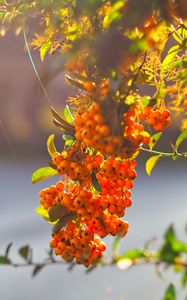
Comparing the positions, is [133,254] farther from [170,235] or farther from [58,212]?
[58,212]

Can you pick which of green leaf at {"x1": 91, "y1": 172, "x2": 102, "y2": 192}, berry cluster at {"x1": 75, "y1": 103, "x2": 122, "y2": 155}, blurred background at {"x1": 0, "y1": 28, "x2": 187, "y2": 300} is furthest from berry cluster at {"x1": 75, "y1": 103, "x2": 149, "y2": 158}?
blurred background at {"x1": 0, "y1": 28, "x2": 187, "y2": 300}

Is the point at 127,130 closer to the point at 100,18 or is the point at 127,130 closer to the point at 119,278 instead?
the point at 100,18

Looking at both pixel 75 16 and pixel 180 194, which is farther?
pixel 180 194

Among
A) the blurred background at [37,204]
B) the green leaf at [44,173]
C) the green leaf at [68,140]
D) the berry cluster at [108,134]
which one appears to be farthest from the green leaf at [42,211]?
the blurred background at [37,204]

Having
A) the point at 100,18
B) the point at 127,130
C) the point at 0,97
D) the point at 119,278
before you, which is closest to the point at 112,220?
the point at 127,130

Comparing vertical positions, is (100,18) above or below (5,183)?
above

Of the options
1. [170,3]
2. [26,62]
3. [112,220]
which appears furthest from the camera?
[26,62]

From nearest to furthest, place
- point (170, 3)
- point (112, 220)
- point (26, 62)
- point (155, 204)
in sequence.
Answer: point (170, 3)
point (112, 220)
point (155, 204)
point (26, 62)
